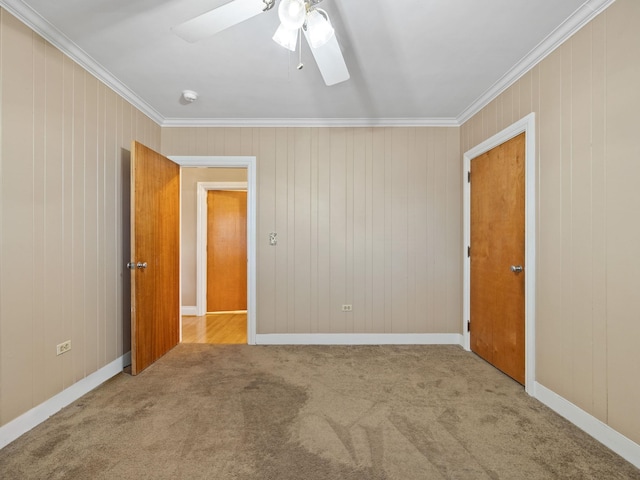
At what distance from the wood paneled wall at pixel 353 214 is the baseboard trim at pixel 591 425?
138 centimetres

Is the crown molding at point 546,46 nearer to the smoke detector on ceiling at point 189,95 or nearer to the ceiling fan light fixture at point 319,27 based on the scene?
the ceiling fan light fixture at point 319,27

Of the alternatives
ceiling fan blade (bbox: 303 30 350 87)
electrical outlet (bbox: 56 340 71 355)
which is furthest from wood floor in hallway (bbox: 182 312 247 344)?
ceiling fan blade (bbox: 303 30 350 87)

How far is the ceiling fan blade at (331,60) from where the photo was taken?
1.54 meters

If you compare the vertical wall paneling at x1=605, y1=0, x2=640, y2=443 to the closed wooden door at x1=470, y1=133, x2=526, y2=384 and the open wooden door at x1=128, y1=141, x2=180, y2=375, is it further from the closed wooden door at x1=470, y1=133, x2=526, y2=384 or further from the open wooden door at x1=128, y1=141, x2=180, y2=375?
the open wooden door at x1=128, y1=141, x2=180, y2=375

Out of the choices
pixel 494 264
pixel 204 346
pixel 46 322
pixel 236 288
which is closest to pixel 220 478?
pixel 46 322

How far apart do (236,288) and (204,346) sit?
1753 millimetres

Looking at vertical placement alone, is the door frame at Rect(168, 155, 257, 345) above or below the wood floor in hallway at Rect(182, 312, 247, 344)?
above

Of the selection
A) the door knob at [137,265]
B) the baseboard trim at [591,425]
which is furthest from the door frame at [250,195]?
the baseboard trim at [591,425]

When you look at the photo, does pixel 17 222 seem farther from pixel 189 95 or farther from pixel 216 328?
pixel 216 328

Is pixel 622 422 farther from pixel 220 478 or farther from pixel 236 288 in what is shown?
pixel 236 288

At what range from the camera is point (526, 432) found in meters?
1.84

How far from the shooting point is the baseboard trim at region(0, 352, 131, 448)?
1.74 meters

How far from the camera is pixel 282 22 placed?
135 cm

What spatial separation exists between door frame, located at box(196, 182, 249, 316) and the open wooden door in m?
1.36
